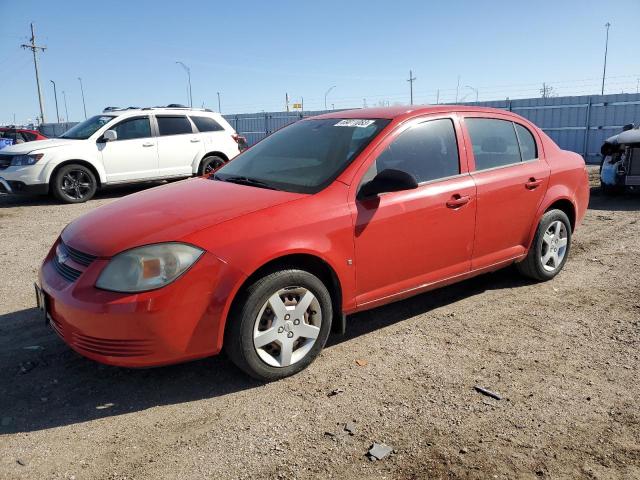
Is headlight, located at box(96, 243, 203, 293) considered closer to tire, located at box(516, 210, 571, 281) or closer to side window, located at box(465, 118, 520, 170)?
side window, located at box(465, 118, 520, 170)

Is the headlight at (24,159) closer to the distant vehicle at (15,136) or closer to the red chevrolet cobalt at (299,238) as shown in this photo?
the red chevrolet cobalt at (299,238)

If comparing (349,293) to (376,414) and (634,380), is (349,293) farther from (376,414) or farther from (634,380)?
(634,380)

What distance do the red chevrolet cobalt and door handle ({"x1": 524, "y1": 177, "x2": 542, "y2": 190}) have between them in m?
0.01

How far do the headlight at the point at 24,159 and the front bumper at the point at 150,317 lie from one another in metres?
7.76

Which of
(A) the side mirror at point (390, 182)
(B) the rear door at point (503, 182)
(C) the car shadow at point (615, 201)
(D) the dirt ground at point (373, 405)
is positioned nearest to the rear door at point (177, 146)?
(D) the dirt ground at point (373, 405)

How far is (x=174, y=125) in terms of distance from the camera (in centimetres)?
1131

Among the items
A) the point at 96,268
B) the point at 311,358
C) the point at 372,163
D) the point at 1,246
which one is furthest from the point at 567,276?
the point at 1,246

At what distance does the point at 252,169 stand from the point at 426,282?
1609mm

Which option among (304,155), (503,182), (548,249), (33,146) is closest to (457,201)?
(503,182)

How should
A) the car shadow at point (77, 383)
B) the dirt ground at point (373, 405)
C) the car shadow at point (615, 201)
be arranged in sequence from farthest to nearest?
the car shadow at point (615, 201) < the car shadow at point (77, 383) < the dirt ground at point (373, 405)

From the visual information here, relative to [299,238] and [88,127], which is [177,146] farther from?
[299,238]

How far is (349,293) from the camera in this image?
3.55 metres

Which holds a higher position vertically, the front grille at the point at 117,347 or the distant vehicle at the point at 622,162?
the distant vehicle at the point at 622,162

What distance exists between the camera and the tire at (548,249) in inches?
192
